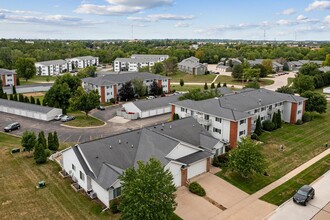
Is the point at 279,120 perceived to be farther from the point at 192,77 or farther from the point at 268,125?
the point at 192,77

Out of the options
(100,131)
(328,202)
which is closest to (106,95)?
(100,131)

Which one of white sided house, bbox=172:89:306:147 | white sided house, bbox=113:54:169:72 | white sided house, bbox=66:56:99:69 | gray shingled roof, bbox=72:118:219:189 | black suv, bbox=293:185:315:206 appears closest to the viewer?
black suv, bbox=293:185:315:206

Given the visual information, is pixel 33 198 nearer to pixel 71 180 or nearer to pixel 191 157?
pixel 71 180

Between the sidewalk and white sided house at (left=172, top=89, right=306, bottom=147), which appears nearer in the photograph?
the sidewalk

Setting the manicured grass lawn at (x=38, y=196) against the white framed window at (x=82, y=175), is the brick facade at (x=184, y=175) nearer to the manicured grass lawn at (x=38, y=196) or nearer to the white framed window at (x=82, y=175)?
the manicured grass lawn at (x=38, y=196)

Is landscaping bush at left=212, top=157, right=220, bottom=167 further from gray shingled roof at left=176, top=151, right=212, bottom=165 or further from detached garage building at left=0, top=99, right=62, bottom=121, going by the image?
detached garage building at left=0, top=99, right=62, bottom=121

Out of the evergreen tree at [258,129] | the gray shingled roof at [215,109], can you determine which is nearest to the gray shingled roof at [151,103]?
the gray shingled roof at [215,109]

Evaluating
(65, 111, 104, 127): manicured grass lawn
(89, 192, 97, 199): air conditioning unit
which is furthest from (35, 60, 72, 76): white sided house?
(89, 192, 97, 199): air conditioning unit
